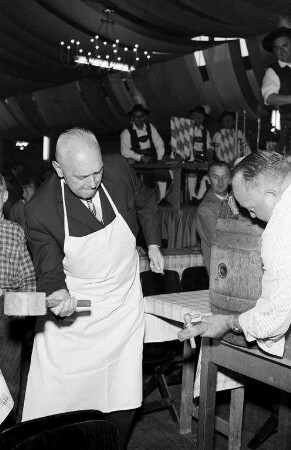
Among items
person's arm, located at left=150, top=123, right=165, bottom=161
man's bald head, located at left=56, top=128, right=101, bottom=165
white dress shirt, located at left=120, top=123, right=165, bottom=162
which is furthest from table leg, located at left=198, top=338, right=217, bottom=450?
person's arm, located at left=150, top=123, right=165, bottom=161

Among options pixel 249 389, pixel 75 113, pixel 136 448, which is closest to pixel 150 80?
pixel 75 113

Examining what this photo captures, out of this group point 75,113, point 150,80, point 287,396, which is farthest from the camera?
point 75,113

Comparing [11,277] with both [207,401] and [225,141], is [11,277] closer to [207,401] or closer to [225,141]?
[207,401]

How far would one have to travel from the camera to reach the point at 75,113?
16.3 metres

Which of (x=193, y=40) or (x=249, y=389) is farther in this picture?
(x=193, y=40)

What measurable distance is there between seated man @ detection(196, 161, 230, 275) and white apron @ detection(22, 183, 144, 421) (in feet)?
5.98

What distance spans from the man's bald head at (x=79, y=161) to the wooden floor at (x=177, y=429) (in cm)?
172

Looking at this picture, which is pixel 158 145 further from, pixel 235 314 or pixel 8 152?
pixel 8 152

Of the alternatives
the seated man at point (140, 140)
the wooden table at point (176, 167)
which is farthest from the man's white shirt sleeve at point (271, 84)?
the seated man at point (140, 140)

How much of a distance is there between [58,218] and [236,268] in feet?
3.02

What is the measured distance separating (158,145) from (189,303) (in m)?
5.84

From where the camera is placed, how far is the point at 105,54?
11648 mm

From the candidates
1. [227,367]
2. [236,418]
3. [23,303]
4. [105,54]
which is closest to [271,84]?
[236,418]

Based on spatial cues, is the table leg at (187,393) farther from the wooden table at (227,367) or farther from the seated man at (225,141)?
the seated man at (225,141)
